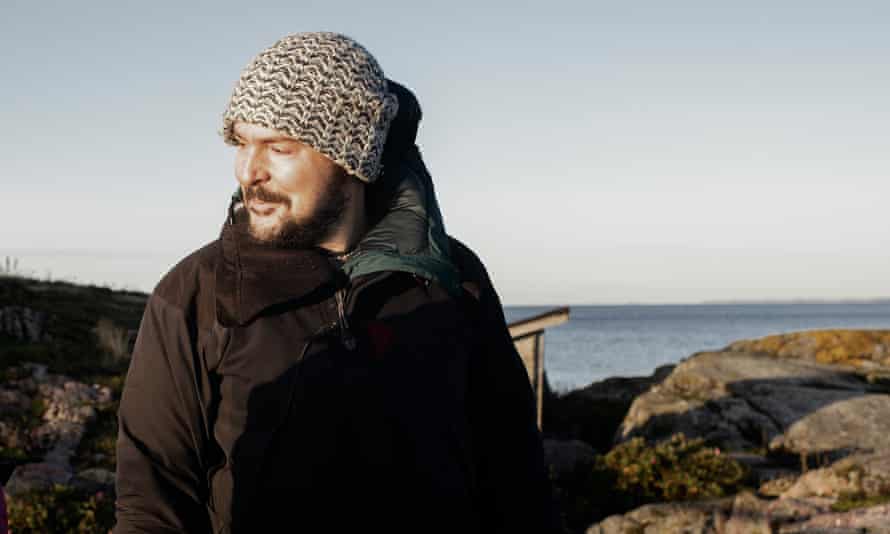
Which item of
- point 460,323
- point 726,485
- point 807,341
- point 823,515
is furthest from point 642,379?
point 460,323

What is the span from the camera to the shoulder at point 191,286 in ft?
8.54

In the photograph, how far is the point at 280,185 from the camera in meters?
2.81

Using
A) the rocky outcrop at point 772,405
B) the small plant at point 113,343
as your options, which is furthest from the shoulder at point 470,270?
the small plant at point 113,343

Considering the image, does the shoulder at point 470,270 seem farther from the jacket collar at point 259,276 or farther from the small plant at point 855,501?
the small plant at point 855,501

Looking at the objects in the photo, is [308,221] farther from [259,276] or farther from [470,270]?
[470,270]

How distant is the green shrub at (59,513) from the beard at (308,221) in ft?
16.6

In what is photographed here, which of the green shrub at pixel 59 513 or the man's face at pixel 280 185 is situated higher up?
the man's face at pixel 280 185

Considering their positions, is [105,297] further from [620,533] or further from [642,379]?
[620,533]

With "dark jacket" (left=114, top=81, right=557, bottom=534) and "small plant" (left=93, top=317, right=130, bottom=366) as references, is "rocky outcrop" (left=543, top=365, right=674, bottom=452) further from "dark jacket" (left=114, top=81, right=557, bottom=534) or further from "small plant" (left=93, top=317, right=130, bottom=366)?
"dark jacket" (left=114, top=81, right=557, bottom=534)

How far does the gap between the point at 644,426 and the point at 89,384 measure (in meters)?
7.13

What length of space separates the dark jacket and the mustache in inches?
3.9

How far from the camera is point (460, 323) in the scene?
2947mm

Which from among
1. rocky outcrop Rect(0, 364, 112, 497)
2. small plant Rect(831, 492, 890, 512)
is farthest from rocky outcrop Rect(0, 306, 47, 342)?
small plant Rect(831, 492, 890, 512)

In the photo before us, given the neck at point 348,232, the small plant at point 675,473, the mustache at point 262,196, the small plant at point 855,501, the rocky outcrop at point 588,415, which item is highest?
the mustache at point 262,196
